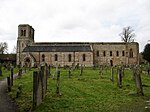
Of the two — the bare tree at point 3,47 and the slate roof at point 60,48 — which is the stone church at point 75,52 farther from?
the bare tree at point 3,47

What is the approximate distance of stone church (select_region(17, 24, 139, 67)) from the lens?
61.7m

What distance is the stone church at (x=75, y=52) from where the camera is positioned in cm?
6172

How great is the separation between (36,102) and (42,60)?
172ft

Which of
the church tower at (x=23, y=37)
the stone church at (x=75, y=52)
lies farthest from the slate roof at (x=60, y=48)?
the church tower at (x=23, y=37)

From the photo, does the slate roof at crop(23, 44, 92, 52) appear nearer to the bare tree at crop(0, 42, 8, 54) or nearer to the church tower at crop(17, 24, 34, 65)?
the church tower at crop(17, 24, 34, 65)

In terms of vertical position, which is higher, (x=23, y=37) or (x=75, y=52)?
(x=23, y=37)

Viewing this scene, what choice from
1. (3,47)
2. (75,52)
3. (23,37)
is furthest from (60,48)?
(3,47)

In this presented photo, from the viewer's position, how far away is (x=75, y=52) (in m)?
61.9

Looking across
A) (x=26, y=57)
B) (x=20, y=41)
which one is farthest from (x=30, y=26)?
A: (x=26, y=57)

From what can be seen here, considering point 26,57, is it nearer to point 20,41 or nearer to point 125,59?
point 20,41

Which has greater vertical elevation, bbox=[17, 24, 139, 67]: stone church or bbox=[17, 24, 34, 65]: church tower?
bbox=[17, 24, 34, 65]: church tower

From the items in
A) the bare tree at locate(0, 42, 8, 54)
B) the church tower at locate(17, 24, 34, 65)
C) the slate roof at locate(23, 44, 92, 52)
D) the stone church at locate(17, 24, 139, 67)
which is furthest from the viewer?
the bare tree at locate(0, 42, 8, 54)

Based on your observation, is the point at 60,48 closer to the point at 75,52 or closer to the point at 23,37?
the point at 75,52

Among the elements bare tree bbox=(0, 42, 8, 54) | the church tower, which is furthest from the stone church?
bare tree bbox=(0, 42, 8, 54)
